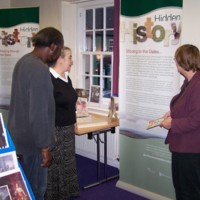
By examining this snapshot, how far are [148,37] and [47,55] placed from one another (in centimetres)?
112

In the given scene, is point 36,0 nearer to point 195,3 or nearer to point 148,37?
point 148,37

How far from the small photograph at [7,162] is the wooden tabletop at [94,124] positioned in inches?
61.3

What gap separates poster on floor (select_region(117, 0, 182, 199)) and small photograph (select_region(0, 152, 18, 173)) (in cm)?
127

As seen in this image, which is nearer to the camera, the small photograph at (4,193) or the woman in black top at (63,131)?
the small photograph at (4,193)

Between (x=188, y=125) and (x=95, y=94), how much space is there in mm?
2057

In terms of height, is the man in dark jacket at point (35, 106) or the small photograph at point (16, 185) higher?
the man in dark jacket at point (35, 106)

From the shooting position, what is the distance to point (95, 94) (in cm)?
409

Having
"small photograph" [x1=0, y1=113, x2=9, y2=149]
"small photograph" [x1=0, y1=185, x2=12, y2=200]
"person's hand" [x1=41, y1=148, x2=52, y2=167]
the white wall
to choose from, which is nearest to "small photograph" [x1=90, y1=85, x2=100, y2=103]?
the white wall

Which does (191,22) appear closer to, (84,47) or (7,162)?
(7,162)

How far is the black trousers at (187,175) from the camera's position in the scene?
86.4 inches

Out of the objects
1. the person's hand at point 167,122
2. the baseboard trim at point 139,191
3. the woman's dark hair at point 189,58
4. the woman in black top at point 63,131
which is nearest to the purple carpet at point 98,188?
the baseboard trim at point 139,191

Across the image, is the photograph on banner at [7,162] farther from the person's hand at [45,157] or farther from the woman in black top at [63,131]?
the woman in black top at [63,131]

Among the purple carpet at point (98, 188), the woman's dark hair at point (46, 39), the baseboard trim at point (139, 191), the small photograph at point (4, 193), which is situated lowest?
the purple carpet at point (98, 188)

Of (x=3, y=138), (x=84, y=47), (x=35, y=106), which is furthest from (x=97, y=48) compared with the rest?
(x=3, y=138)
